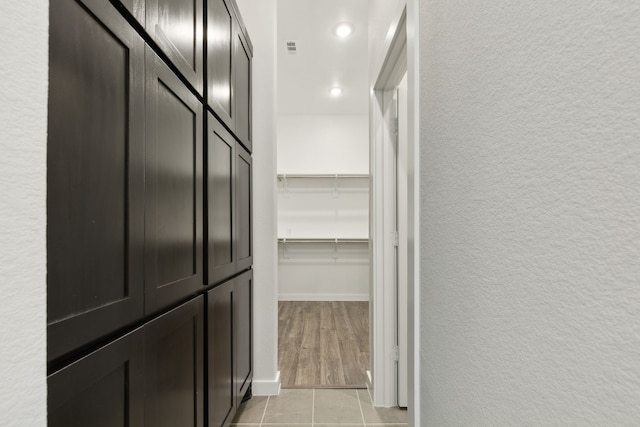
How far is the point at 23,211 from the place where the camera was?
411mm

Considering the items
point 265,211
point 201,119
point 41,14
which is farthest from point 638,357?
point 265,211

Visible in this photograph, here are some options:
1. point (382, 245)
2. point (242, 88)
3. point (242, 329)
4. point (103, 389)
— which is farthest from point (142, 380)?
point (242, 88)

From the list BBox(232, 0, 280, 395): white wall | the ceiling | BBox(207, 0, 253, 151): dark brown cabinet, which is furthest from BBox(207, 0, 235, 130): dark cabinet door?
the ceiling

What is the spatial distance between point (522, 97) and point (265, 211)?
6.29 ft

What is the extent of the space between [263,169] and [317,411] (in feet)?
4.92

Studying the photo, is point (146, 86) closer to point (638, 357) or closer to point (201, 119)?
point (201, 119)

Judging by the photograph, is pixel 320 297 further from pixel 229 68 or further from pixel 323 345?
pixel 229 68

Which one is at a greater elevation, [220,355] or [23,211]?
[23,211]

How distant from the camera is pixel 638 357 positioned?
354mm

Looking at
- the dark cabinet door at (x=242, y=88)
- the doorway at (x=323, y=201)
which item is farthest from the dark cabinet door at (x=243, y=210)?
the doorway at (x=323, y=201)

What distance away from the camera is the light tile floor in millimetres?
1945

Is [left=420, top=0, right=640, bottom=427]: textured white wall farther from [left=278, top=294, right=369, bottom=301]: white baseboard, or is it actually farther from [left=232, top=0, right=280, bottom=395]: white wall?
[left=278, top=294, right=369, bottom=301]: white baseboard

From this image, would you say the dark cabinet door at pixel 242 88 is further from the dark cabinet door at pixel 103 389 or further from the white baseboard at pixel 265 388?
the white baseboard at pixel 265 388

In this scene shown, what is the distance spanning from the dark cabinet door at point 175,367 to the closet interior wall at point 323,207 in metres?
4.04
